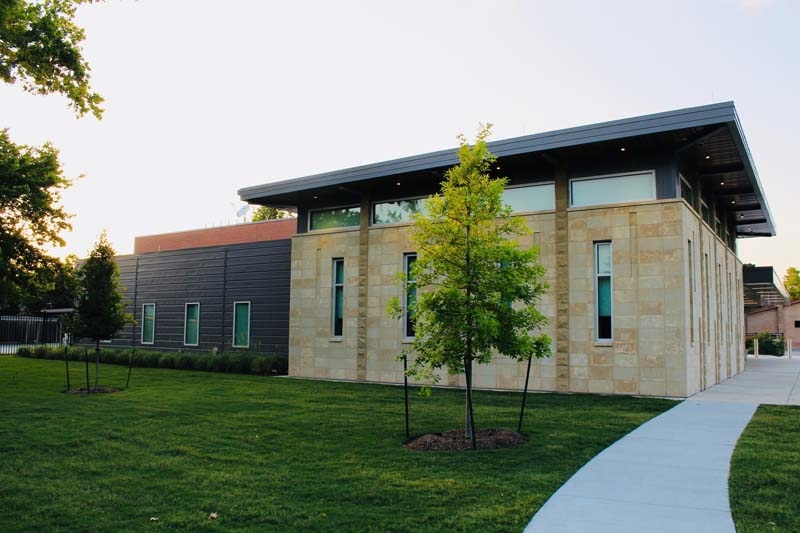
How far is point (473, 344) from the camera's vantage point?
10.5 metres

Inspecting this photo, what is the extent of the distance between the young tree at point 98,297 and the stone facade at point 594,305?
7.24 meters

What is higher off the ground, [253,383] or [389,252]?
[389,252]

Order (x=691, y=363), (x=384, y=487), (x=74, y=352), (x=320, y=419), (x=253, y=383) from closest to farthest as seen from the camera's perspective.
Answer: (x=384, y=487) < (x=320, y=419) < (x=691, y=363) < (x=253, y=383) < (x=74, y=352)

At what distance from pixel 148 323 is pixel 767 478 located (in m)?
30.3

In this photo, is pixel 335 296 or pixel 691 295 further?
pixel 335 296

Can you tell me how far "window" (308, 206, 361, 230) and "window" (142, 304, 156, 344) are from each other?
12895 millimetres

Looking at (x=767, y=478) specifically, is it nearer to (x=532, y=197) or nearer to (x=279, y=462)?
(x=279, y=462)

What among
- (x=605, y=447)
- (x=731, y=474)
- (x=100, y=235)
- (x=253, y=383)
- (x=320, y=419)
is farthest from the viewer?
(x=253, y=383)

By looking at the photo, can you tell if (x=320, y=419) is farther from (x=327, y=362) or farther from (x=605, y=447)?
(x=327, y=362)

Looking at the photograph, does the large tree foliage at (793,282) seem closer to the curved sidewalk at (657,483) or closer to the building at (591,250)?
the building at (591,250)

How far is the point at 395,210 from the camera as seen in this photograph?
21844 mm

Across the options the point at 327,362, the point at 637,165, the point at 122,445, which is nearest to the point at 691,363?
the point at 637,165

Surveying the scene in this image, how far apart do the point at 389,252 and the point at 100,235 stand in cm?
861

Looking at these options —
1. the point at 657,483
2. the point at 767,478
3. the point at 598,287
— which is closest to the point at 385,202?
the point at 598,287
